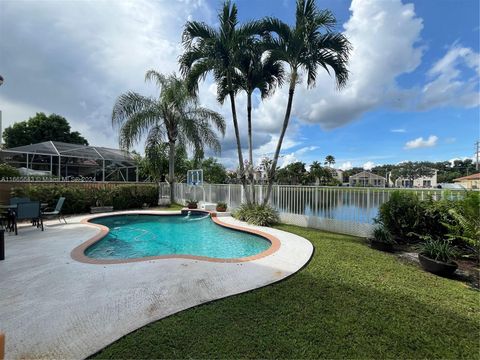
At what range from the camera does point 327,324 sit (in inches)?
103

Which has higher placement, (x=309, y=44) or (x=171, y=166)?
(x=309, y=44)

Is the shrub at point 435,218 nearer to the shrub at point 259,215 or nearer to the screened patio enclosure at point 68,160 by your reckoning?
the shrub at point 259,215

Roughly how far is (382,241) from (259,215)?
4.36 metres

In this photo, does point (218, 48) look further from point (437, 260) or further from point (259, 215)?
point (437, 260)

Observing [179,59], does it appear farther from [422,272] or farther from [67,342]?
[422,272]

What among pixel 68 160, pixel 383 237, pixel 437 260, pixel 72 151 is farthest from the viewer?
pixel 68 160

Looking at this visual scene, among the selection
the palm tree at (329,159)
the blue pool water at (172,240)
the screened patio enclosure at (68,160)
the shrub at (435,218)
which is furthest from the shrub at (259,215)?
the palm tree at (329,159)

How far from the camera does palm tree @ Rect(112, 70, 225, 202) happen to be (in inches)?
541

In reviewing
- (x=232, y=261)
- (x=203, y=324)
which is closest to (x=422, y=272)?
(x=232, y=261)

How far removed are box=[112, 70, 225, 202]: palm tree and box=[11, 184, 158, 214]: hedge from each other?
9.59 ft

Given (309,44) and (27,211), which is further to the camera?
(309,44)

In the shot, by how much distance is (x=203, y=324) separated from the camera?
2637 millimetres

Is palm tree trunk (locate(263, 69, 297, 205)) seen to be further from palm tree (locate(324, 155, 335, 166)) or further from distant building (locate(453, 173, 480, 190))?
palm tree (locate(324, 155, 335, 166))

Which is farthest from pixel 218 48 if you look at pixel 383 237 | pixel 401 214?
pixel 383 237
